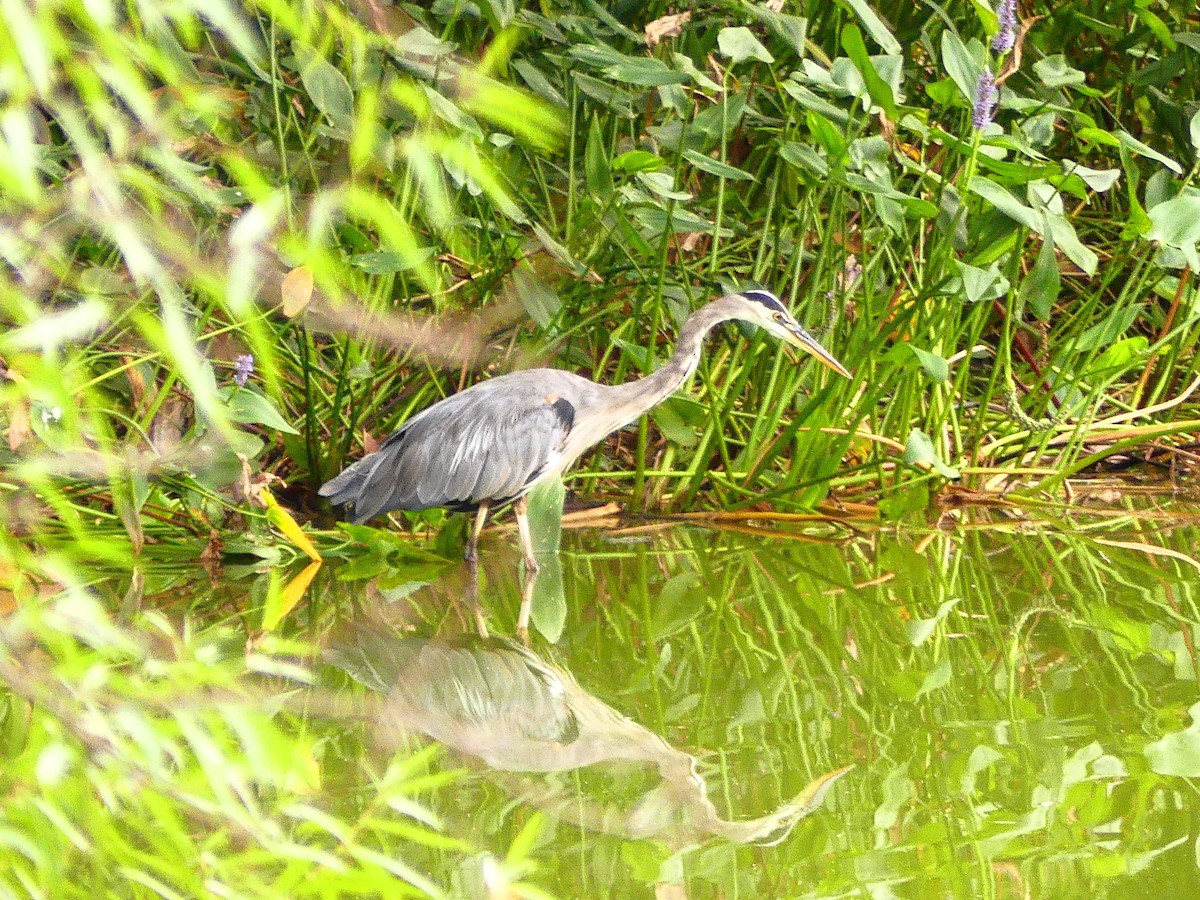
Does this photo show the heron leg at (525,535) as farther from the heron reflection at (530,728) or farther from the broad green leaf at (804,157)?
the broad green leaf at (804,157)

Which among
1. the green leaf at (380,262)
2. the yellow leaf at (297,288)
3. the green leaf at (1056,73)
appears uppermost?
the yellow leaf at (297,288)

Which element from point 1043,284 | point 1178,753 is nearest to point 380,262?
point 1043,284

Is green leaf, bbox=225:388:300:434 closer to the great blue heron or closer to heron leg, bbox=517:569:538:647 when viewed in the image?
the great blue heron

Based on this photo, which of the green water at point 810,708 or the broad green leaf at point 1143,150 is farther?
the broad green leaf at point 1143,150

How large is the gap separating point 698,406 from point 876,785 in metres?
2.18

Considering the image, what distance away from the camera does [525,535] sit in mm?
3699

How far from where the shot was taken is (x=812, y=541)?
3.75 m

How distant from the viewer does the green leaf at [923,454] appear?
11.9 feet

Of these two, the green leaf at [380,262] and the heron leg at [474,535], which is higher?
the green leaf at [380,262]

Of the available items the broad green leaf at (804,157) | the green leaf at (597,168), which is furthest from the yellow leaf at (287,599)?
the broad green leaf at (804,157)

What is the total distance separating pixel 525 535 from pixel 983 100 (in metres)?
1.48

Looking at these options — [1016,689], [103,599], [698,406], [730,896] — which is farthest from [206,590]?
[730,896]

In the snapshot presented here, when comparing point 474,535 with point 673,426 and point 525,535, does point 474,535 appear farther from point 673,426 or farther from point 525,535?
point 673,426

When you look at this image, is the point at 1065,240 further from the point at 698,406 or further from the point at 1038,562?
the point at 698,406
